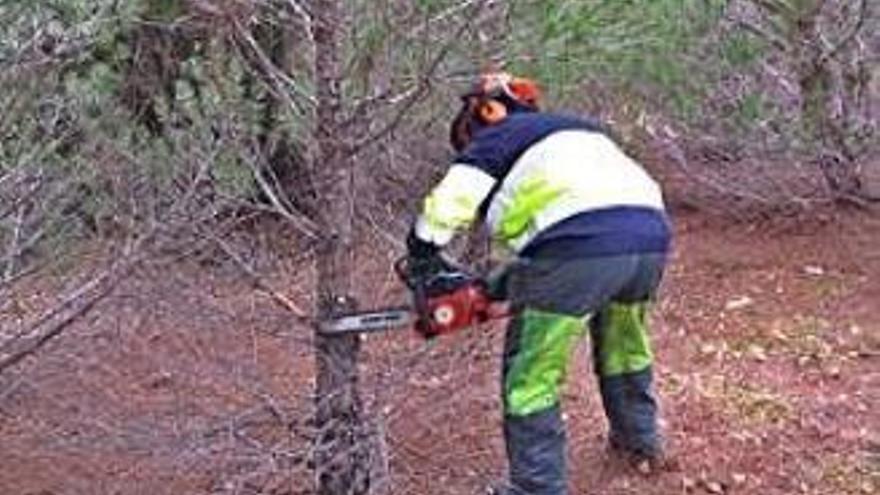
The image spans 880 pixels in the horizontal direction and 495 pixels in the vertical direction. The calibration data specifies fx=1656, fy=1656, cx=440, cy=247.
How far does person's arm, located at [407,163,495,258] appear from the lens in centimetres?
452

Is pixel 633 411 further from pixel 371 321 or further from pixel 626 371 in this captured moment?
pixel 371 321

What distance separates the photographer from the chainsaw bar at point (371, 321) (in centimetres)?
470

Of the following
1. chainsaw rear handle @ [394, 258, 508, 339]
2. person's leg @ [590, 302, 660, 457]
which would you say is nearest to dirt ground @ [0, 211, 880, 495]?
person's leg @ [590, 302, 660, 457]

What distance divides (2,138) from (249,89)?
1.29 metres

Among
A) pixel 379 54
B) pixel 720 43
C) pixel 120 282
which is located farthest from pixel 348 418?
pixel 720 43

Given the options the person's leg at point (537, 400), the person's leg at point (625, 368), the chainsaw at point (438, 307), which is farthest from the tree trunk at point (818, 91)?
the chainsaw at point (438, 307)

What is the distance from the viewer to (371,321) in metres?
4.77

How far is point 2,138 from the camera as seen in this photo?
475 centimetres

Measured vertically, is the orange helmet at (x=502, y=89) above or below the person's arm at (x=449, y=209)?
above

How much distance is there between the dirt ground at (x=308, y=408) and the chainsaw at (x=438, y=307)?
0.34m

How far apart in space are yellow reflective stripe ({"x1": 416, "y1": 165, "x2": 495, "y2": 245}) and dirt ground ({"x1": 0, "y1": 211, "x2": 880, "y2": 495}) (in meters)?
0.67

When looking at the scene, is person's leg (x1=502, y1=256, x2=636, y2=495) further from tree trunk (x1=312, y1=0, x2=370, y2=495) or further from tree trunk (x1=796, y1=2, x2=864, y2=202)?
tree trunk (x1=796, y1=2, x2=864, y2=202)

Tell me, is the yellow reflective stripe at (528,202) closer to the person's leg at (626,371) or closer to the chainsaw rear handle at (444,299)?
the chainsaw rear handle at (444,299)

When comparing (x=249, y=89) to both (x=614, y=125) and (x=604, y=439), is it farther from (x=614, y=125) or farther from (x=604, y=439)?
(x=614, y=125)
